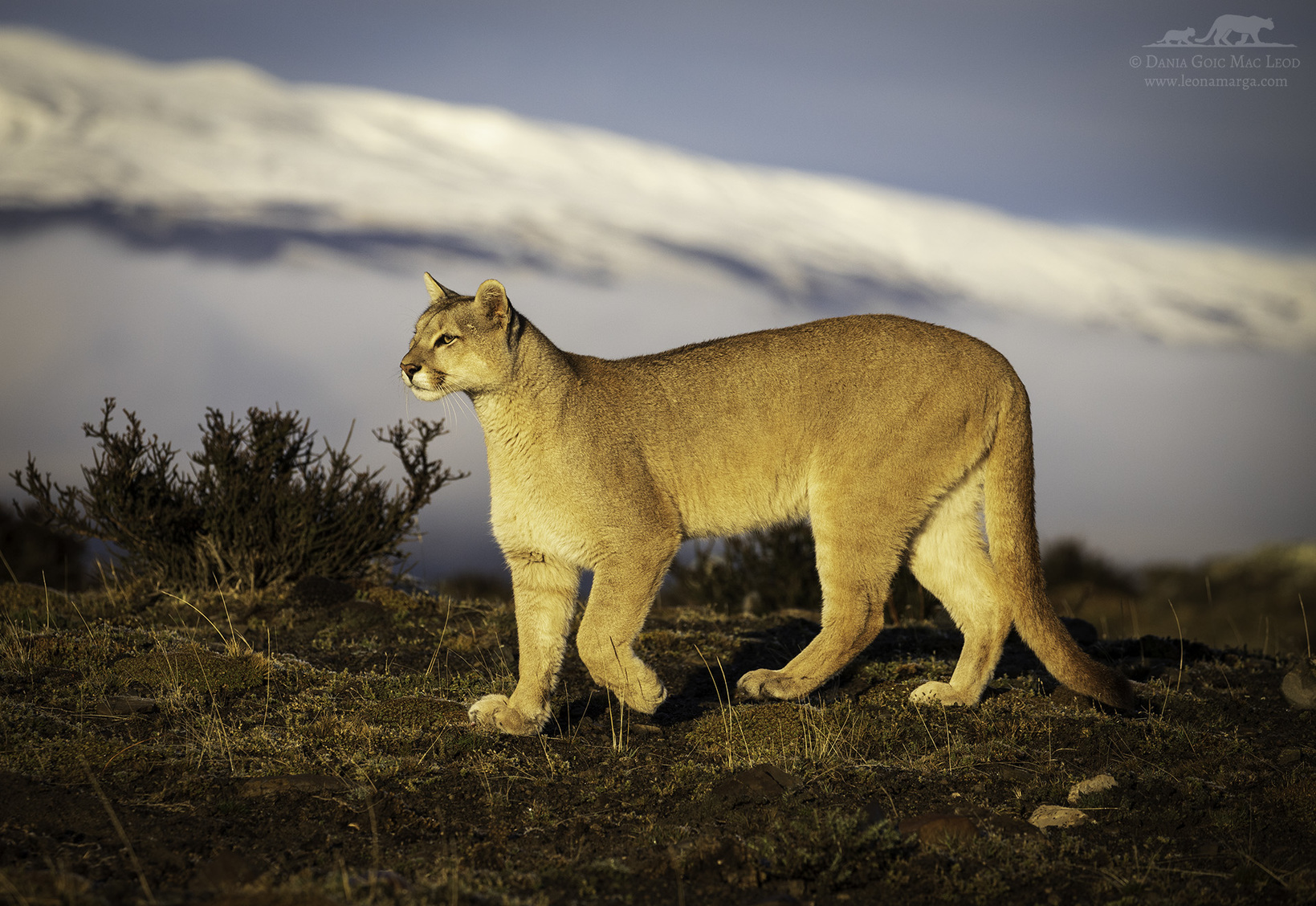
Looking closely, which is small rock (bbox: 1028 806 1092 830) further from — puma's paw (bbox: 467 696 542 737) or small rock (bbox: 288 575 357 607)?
small rock (bbox: 288 575 357 607)

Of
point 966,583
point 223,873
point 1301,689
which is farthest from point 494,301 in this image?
point 1301,689

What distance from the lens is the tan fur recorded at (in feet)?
19.3

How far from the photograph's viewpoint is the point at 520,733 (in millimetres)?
5754

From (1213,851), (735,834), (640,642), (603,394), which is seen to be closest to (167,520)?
(640,642)

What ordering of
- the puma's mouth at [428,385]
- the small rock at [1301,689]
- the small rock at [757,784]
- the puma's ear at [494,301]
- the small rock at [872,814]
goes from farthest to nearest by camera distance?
the small rock at [1301,689], the puma's ear at [494,301], the puma's mouth at [428,385], the small rock at [757,784], the small rock at [872,814]

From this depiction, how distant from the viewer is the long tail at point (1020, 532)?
20.8 ft

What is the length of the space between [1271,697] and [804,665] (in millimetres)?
3651

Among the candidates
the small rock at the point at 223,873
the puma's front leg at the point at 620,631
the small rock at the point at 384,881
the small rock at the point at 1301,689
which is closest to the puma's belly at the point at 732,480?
the puma's front leg at the point at 620,631

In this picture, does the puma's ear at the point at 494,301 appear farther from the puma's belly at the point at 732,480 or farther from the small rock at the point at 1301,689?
the small rock at the point at 1301,689

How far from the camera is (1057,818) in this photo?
4773 millimetres

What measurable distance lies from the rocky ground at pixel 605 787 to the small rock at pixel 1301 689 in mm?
27

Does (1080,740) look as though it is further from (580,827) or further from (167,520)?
(167,520)

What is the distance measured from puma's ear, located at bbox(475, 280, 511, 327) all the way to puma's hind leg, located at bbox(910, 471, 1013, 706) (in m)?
3.02

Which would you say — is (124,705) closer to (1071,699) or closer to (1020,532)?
(1020,532)
